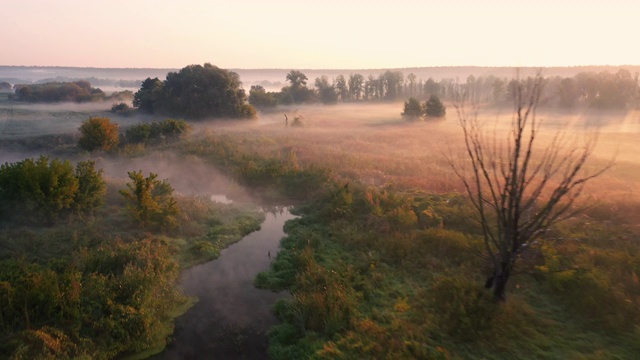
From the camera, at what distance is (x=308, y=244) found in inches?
560

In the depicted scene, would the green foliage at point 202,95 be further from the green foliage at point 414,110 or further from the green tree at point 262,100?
the green foliage at point 414,110

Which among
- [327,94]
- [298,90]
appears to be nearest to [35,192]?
[298,90]

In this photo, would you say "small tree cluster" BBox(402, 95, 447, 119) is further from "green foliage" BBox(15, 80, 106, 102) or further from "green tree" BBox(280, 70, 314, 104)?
"green foliage" BBox(15, 80, 106, 102)

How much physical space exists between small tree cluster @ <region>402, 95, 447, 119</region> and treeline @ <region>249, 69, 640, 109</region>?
5.19m

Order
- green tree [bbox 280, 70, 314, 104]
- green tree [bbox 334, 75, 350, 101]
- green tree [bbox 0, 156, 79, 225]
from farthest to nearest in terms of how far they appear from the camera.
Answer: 1. green tree [bbox 334, 75, 350, 101]
2. green tree [bbox 280, 70, 314, 104]
3. green tree [bbox 0, 156, 79, 225]

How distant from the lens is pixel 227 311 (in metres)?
10.7

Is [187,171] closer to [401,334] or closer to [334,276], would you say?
[334,276]

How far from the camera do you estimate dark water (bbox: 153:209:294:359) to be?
919 cm

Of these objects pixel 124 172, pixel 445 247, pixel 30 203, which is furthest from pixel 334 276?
pixel 124 172

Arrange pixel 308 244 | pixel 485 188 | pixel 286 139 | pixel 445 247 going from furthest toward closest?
pixel 286 139 → pixel 485 188 → pixel 308 244 → pixel 445 247

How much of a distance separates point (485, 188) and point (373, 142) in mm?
A: 18762

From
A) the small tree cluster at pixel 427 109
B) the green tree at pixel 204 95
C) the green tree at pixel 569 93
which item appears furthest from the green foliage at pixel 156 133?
the green tree at pixel 569 93

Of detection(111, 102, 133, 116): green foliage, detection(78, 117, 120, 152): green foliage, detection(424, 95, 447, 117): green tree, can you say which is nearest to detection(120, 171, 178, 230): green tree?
detection(78, 117, 120, 152): green foliage

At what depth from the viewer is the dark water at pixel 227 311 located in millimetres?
9188
